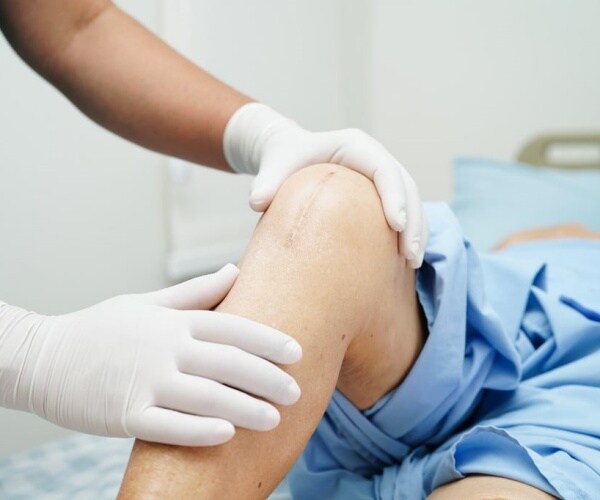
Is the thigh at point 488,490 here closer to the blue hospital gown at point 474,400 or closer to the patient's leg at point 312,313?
the blue hospital gown at point 474,400

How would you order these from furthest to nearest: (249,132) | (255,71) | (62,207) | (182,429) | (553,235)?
(255,71) < (62,207) < (553,235) < (249,132) < (182,429)

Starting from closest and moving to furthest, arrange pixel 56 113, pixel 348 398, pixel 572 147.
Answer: pixel 348 398 → pixel 56 113 → pixel 572 147

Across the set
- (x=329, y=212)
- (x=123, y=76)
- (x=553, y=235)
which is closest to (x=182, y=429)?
(x=329, y=212)

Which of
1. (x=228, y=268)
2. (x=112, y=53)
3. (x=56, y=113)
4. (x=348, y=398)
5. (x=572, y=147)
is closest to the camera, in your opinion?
(x=228, y=268)

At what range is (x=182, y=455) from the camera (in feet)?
1.80

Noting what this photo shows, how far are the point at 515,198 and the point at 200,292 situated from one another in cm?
Answer: 119

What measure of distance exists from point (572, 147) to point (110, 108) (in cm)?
148

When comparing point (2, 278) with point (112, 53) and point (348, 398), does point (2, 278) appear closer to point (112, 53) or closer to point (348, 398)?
point (112, 53)

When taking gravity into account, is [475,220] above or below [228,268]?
below

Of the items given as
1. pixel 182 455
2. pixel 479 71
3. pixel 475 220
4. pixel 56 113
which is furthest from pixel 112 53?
pixel 479 71

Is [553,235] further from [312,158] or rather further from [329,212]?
[329,212]

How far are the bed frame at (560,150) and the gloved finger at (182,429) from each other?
1.73m

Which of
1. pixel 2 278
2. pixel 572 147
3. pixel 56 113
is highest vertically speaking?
pixel 56 113

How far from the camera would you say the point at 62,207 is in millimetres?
1624
